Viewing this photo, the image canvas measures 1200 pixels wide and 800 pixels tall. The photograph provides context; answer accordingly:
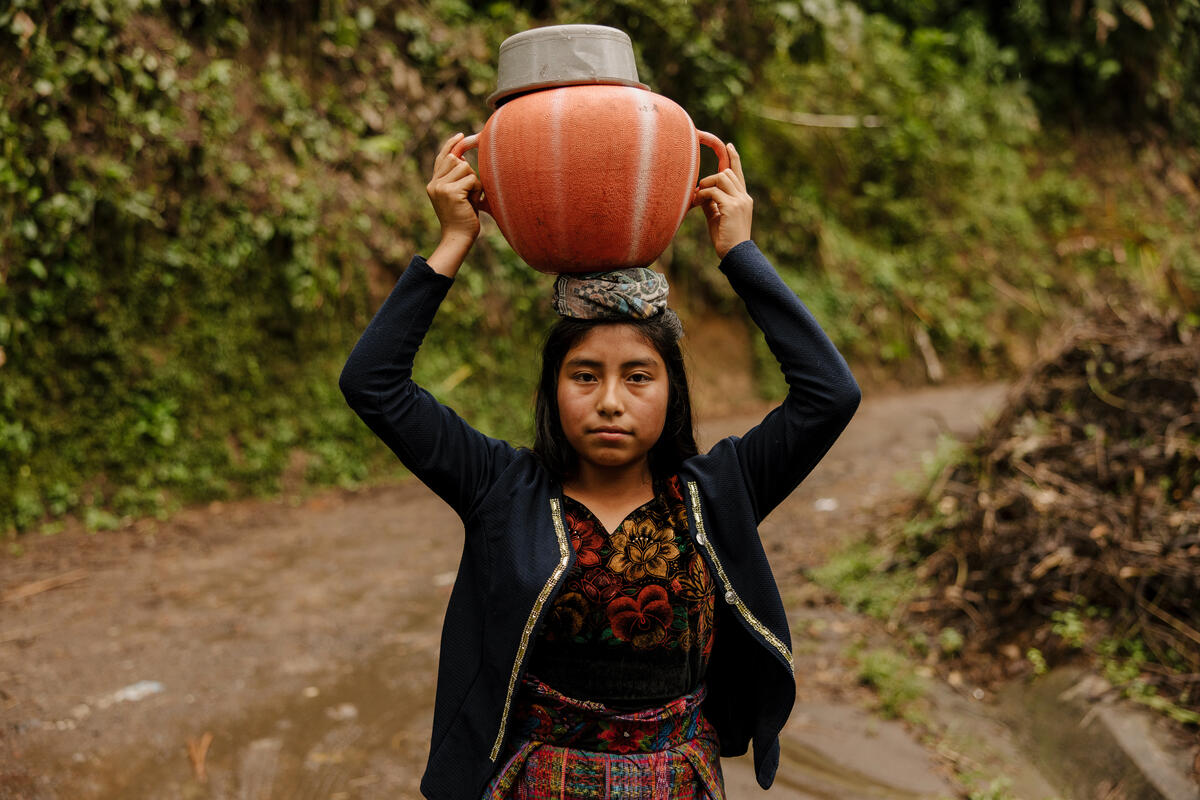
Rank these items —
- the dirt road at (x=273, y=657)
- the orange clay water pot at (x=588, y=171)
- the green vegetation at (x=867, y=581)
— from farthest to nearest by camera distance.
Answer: the green vegetation at (x=867, y=581)
the dirt road at (x=273, y=657)
the orange clay water pot at (x=588, y=171)

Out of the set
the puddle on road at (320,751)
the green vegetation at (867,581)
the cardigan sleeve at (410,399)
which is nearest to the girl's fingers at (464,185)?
the cardigan sleeve at (410,399)

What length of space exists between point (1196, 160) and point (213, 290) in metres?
12.7

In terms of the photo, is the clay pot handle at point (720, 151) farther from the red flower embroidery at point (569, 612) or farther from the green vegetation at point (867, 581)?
the green vegetation at point (867, 581)

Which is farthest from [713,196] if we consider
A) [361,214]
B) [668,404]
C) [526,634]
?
[361,214]

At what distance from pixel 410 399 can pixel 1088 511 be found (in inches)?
130

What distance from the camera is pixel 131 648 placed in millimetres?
4133

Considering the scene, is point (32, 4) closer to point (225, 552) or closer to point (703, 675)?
point (225, 552)

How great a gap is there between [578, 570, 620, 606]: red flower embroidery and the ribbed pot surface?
568 millimetres

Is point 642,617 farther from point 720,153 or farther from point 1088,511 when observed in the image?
point 1088,511

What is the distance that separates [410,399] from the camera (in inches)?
68.7

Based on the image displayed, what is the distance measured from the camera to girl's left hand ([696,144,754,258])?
180 centimetres

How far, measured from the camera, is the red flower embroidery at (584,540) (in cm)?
177

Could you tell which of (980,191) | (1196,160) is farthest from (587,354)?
(1196,160)

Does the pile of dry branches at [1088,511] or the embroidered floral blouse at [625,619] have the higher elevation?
the embroidered floral blouse at [625,619]
